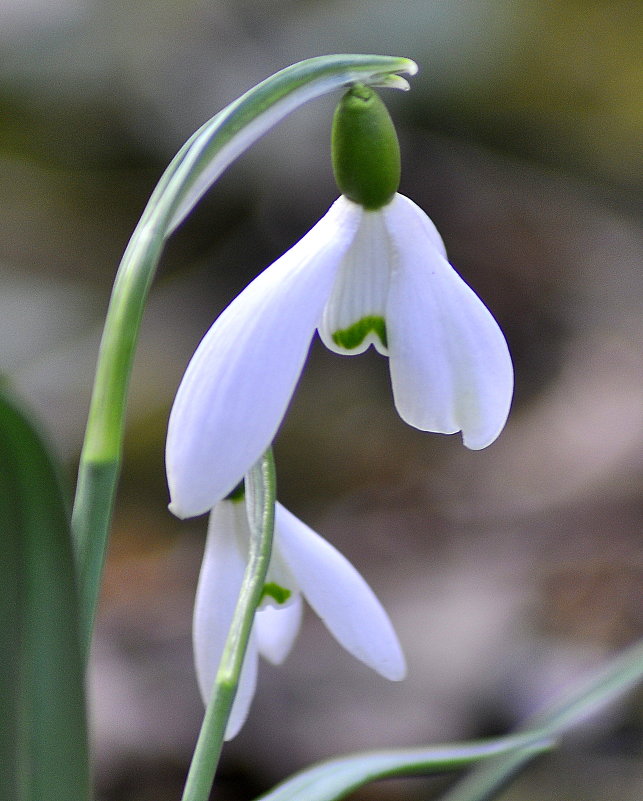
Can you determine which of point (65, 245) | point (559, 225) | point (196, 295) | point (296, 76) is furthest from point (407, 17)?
point (296, 76)

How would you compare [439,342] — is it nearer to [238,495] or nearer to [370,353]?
[238,495]

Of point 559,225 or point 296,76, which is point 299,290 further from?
point 559,225

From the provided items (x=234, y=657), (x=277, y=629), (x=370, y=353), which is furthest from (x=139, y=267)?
(x=370, y=353)

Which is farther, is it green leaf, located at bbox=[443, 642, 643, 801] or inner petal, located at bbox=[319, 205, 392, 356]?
green leaf, located at bbox=[443, 642, 643, 801]

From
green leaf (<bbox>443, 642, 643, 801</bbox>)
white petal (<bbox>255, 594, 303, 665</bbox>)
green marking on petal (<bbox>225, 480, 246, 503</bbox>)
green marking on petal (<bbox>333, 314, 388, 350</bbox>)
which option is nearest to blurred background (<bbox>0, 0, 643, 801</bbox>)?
green leaf (<bbox>443, 642, 643, 801</bbox>)

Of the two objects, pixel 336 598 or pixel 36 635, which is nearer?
pixel 36 635

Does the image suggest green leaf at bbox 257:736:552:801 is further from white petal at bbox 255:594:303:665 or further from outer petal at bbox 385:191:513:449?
outer petal at bbox 385:191:513:449
